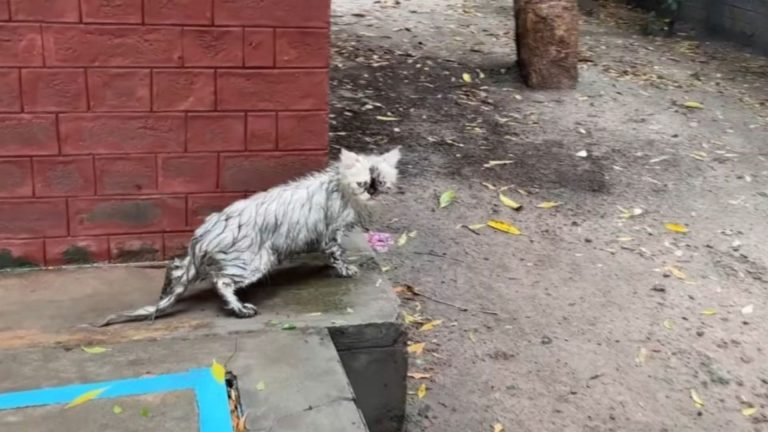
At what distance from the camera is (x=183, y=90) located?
3.63 meters

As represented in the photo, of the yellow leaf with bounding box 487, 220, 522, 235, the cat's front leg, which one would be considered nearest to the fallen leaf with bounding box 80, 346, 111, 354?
the cat's front leg

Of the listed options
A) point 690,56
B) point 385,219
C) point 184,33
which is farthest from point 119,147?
point 690,56

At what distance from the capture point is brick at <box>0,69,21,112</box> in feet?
11.3

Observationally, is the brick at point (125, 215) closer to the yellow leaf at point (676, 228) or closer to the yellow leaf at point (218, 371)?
the yellow leaf at point (218, 371)

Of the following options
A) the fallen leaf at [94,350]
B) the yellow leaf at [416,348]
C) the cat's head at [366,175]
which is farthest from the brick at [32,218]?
the yellow leaf at [416,348]

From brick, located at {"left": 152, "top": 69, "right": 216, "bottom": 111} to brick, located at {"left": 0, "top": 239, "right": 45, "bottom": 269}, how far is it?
0.80m

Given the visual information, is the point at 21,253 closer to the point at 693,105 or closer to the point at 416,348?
the point at 416,348

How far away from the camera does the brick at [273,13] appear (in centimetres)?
357

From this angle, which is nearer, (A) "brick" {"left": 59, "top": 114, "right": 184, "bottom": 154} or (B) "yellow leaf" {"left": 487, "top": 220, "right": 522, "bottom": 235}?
(A) "brick" {"left": 59, "top": 114, "right": 184, "bottom": 154}

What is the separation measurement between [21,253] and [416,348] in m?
1.87

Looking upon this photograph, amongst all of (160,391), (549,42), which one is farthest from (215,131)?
(549,42)

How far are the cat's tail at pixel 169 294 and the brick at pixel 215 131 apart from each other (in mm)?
548

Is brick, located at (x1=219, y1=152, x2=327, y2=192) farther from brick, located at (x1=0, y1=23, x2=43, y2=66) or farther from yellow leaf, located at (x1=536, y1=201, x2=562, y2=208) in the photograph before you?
yellow leaf, located at (x1=536, y1=201, x2=562, y2=208)

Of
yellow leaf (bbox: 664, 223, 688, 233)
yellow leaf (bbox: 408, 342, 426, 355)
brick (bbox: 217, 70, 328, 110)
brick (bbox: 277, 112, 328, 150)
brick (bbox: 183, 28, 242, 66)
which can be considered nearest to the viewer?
brick (bbox: 183, 28, 242, 66)
